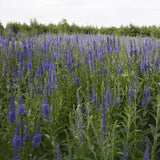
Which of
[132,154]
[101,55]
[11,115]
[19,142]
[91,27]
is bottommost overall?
[132,154]

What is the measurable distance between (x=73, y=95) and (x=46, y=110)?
1.46m

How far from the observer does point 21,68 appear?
412cm

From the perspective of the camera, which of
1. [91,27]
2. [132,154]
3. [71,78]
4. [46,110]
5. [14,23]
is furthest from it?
[91,27]

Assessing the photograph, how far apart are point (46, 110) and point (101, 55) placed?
111 inches

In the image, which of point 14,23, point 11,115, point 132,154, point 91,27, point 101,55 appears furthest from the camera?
point 91,27

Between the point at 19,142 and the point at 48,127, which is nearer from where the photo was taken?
the point at 19,142

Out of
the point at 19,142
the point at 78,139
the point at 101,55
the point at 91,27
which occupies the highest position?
the point at 91,27

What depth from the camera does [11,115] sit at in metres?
1.75

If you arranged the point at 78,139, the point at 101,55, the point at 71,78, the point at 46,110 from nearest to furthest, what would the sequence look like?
the point at 78,139 < the point at 46,110 < the point at 71,78 < the point at 101,55

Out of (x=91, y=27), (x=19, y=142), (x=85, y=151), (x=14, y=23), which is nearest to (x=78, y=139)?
(x=85, y=151)

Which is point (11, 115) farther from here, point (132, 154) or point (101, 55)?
point (101, 55)

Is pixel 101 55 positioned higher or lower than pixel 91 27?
lower

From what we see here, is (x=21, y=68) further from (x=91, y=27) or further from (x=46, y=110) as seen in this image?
(x=91, y=27)

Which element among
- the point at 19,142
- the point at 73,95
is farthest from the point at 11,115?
the point at 73,95
